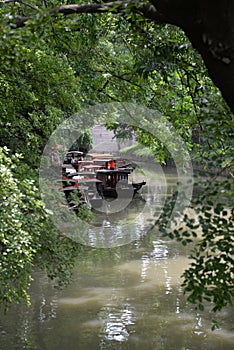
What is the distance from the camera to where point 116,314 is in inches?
315

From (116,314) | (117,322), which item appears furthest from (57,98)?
(116,314)

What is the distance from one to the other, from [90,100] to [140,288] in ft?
11.5

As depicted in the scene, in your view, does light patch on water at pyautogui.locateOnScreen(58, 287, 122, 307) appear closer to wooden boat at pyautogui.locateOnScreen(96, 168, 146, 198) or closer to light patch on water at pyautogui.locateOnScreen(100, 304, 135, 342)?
light patch on water at pyautogui.locateOnScreen(100, 304, 135, 342)

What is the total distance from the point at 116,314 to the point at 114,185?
1097 cm

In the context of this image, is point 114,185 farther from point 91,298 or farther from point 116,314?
point 116,314

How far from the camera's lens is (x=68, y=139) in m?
7.47

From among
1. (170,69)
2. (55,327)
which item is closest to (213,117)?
(170,69)

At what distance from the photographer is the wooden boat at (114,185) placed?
60.4 ft

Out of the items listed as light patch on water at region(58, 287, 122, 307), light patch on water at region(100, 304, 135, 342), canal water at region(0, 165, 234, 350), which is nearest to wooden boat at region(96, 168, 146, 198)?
canal water at region(0, 165, 234, 350)

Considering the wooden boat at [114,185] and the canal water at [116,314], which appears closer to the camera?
the canal water at [116,314]

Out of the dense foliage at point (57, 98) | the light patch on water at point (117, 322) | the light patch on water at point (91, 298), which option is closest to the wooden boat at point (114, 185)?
the light patch on water at point (91, 298)

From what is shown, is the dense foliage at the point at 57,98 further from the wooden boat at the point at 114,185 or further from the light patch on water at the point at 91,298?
the wooden boat at the point at 114,185

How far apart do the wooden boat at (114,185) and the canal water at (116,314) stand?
7.09 metres

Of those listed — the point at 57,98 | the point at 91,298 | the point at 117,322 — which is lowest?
the point at 117,322
